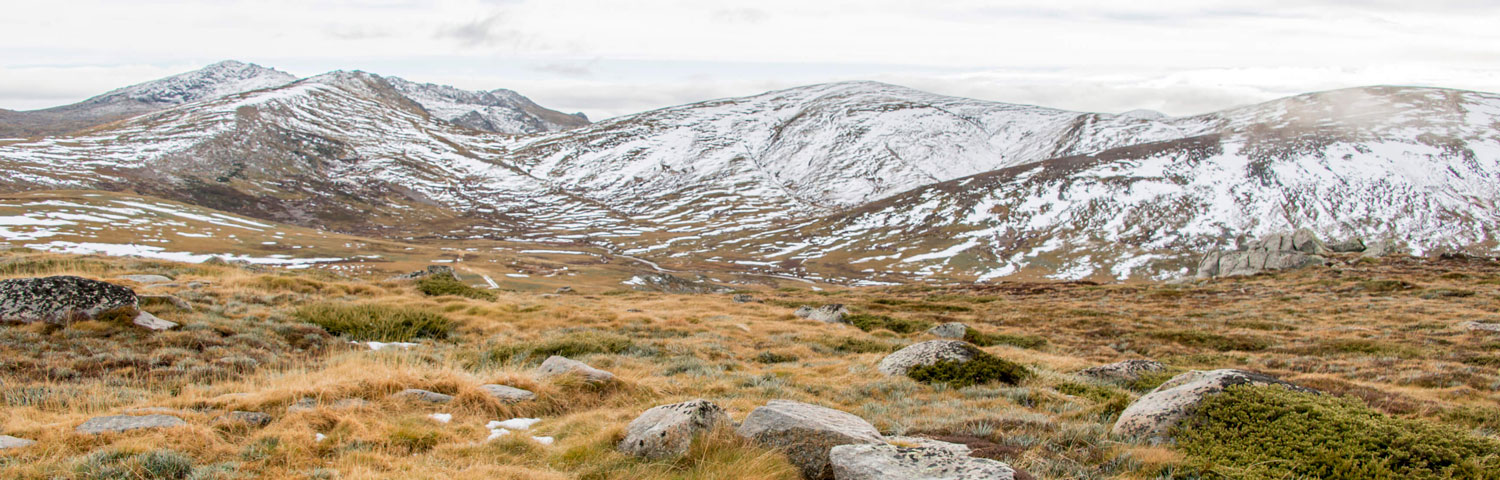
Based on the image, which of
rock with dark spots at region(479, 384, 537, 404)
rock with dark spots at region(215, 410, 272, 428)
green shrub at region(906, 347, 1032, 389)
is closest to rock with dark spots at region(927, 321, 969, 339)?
green shrub at region(906, 347, 1032, 389)

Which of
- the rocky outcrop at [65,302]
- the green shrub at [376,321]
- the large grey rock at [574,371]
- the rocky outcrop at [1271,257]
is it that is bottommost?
the rocky outcrop at [1271,257]

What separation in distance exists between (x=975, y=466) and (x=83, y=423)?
9498 mm

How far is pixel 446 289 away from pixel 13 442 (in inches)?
820

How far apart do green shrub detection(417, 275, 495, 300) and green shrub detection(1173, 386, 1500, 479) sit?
79.4 ft

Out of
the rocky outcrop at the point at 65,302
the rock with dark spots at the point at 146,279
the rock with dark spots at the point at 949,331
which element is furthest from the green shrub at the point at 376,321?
the rock with dark spots at the point at 949,331

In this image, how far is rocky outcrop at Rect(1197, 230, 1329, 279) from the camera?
68188 mm

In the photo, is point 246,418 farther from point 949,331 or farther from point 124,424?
point 949,331

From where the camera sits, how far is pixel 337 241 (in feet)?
531

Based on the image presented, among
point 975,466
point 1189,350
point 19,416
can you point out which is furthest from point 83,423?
point 1189,350

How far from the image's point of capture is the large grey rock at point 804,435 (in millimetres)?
7828

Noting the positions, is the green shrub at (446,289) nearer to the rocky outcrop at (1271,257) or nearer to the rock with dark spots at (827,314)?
the rock with dark spots at (827,314)

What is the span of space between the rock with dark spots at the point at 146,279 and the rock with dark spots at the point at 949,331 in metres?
25.1

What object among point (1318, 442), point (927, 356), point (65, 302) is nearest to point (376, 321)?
point (65, 302)

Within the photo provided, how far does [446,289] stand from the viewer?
27516mm
